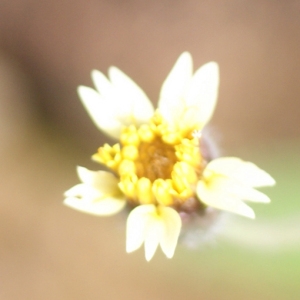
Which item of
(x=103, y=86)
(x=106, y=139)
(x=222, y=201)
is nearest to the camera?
(x=222, y=201)

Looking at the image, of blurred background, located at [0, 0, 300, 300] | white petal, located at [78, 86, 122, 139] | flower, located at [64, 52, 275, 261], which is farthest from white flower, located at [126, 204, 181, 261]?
blurred background, located at [0, 0, 300, 300]

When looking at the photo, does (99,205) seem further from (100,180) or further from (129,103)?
(129,103)

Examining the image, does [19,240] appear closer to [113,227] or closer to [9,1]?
[113,227]

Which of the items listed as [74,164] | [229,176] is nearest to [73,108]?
[74,164]

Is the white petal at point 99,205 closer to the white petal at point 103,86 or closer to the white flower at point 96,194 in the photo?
the white flower at point 96,194

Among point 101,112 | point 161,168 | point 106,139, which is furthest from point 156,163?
point 106,139

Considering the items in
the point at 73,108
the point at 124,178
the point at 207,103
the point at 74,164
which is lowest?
the point at 124,178

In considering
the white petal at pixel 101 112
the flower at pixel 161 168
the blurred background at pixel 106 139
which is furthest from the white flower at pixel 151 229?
the blurred background at pixel 106 139
